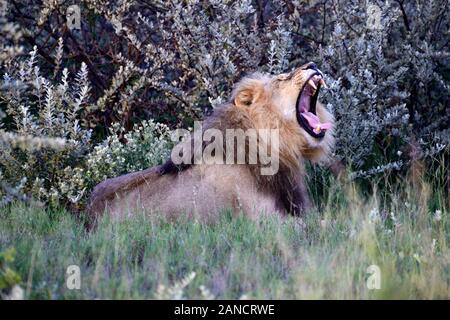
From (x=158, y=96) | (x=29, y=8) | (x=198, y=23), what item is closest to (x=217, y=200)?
(x=198, y=23)

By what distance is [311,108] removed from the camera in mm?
7059

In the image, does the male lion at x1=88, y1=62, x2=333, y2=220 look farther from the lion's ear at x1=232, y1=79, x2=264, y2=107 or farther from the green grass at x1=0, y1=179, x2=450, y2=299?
the green grass at x1=0, y1=179, x2=450, y2=299

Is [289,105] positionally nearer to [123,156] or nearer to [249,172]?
[249,172]

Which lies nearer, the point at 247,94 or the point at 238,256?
the point at 238,256

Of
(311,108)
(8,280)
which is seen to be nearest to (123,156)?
(311,108)

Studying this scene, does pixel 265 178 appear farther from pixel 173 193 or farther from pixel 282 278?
pixel 282 278

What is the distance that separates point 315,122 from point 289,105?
0.27 metres

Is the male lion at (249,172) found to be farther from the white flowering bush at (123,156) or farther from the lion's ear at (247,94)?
the white flowering bush at (123,156)

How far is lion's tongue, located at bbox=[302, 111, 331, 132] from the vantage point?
6.80m

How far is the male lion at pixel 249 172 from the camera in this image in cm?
638

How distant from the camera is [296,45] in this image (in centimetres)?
910

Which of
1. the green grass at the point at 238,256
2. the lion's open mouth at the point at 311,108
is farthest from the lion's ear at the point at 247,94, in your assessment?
the green grass at the point at 238,256

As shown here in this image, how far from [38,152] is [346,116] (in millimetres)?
3061

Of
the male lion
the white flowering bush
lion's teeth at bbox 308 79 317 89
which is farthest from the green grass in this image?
the white flowering bush
